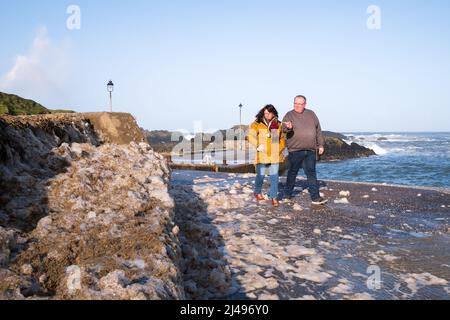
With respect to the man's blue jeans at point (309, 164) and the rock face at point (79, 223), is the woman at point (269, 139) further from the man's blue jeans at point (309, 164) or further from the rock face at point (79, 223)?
the rock face at point (79, 223)

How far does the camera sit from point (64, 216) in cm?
341

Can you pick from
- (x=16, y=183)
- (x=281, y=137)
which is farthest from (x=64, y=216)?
(x=281, y=137)

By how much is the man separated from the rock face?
10.7 feet

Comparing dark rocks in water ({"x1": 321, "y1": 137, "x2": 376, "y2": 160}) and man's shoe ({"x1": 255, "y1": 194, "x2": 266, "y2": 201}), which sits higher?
man's shoe ({"x1": 255, "y1": 194, "x2": 266, "y2": 201})

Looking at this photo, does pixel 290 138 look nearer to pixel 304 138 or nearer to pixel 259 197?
pixel 304 138

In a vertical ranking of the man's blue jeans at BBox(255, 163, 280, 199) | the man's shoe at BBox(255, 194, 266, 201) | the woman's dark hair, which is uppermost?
the woman's dark hair

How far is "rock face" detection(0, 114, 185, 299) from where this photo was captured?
2.35 meters

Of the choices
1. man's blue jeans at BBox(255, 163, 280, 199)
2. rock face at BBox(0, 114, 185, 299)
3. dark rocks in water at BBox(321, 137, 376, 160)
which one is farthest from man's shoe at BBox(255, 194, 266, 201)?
dark rocks in water at BBox(321, 137, 376, 160)

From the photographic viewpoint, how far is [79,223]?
3.34m

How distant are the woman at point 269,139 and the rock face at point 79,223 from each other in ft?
8.70

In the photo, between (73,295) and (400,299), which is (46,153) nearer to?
(73,295)

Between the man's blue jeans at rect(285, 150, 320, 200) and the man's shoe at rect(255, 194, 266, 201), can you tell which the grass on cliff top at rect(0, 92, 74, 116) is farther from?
the man's blue jeans at rect(285, 150, 320, 200)
